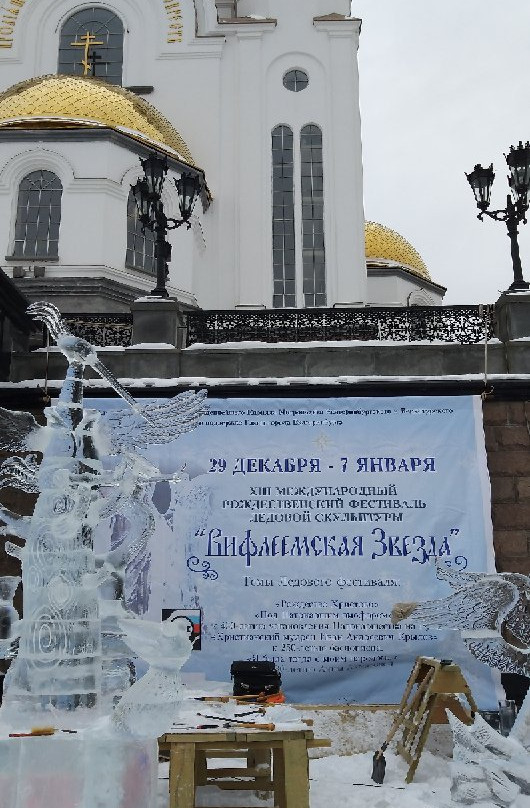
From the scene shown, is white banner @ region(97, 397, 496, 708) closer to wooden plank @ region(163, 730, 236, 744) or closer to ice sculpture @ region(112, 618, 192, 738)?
wooden plank @ region(163, 730, 236, 744)

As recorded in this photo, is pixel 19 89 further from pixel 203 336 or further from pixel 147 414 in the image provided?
pixel 147 414

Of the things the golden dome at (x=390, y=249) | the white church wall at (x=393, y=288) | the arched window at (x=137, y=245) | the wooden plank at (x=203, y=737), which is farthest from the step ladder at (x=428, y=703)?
the golden dome at (x=390, y=249)

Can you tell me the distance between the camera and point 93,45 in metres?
20.3

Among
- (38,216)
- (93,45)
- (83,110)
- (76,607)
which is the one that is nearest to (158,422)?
(76,607)

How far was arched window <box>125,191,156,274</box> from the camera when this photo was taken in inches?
646

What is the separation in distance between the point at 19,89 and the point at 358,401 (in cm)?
1366

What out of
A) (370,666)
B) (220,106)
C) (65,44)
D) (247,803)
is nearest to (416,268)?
(220,106)

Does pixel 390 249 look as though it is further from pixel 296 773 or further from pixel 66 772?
pixel 66 772

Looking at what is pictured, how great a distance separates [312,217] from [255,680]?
13.9 metres

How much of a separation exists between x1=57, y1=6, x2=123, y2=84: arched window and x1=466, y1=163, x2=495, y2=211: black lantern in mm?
13371

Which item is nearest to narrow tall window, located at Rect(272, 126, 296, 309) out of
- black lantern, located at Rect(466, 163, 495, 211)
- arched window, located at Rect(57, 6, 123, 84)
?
arched window, located at Rect(57, 6, 123, 84)

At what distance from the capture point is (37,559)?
4879mm

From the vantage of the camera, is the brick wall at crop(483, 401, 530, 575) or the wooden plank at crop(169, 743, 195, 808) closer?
the wooden plank at crop(169, 743, 195, 808)

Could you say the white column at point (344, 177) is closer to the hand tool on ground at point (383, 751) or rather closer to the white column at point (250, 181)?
the white column at point (250, 181)
